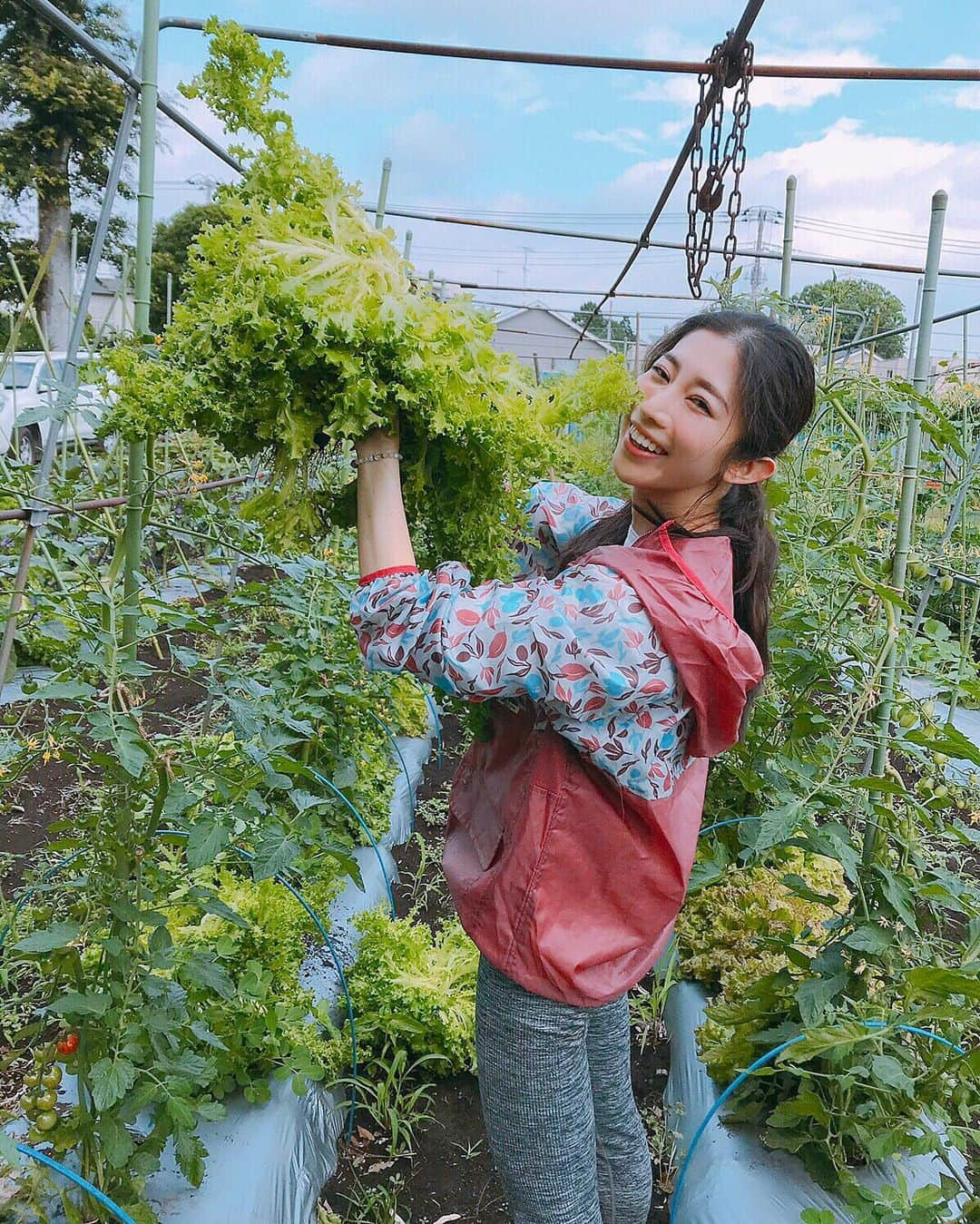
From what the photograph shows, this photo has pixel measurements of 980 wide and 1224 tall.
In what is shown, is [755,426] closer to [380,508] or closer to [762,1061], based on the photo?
[380,508]

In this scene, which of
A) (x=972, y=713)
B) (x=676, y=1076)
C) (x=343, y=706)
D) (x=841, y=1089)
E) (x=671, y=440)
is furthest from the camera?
(x=972, y=713)

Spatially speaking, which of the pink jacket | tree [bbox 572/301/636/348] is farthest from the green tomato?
tree [bbox 572/301/636/348]

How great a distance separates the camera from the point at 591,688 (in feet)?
3.74

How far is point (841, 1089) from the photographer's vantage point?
1.75 m

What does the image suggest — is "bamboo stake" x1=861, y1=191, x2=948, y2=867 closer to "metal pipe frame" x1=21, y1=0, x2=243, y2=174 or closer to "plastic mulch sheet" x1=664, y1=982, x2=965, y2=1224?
"plastic mulch sheet" x1=664, y1=982, x2=965, y2=1224

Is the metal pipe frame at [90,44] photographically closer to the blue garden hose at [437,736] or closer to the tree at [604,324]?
the blue garden hose at [437,736]

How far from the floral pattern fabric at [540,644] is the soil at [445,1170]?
5.12ft

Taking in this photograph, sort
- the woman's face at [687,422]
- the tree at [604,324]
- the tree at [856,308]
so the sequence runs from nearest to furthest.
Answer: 1. the woman's face at [687,422]
2. the tree at [856,308]
3. the tree at [604,324]

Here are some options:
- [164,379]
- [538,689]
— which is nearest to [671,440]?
[538,689]

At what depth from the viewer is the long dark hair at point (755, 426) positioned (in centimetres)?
130

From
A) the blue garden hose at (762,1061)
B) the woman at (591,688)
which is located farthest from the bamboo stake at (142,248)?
the blue garden hose at (762,1061)

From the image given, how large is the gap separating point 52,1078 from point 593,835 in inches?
46.9

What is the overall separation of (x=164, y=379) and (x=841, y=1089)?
5.90ft

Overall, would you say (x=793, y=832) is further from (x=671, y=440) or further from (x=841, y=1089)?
(x=671, y=440)
